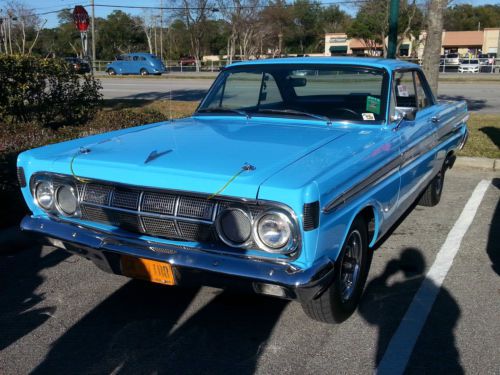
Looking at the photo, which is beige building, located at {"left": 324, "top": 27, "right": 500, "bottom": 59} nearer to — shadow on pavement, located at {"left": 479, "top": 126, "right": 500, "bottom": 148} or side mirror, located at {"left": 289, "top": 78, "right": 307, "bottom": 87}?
shadow on pavement, located at {"left": 479, "top": 126, "right": 500, "bottom": 148}

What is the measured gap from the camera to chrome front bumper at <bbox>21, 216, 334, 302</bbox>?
109 inches

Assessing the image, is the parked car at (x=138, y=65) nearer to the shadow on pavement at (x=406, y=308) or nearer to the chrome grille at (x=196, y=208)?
the shadow on pavement at (x=406, y=308)

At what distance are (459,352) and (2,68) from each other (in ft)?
24.3

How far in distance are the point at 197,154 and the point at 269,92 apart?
1693mm

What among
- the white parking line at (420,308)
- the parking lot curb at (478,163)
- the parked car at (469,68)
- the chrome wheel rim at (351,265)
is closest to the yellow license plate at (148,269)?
the chrome wheel rim at (351,265)

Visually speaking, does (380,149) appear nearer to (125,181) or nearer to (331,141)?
Answer: (331,141)

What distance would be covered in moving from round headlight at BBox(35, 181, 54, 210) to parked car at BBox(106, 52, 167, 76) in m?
35.9

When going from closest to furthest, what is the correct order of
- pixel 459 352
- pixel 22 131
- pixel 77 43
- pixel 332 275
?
pixel 332 275 < pixel 459 352 < pixel 22 131 < pixel 77 43

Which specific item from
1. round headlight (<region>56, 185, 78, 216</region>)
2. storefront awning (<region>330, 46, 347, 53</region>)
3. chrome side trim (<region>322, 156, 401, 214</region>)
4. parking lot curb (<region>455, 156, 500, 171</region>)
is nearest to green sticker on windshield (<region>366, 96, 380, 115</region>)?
chrome side trim (<region>322, 156, 401, 214</region>)

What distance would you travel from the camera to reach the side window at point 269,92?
187 inches

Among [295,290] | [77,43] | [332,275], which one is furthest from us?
[77,43]

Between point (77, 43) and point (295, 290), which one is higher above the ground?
point (77, 43)

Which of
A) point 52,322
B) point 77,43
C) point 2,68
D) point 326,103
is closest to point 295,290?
point 52,322

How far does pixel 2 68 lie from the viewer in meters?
7.91
